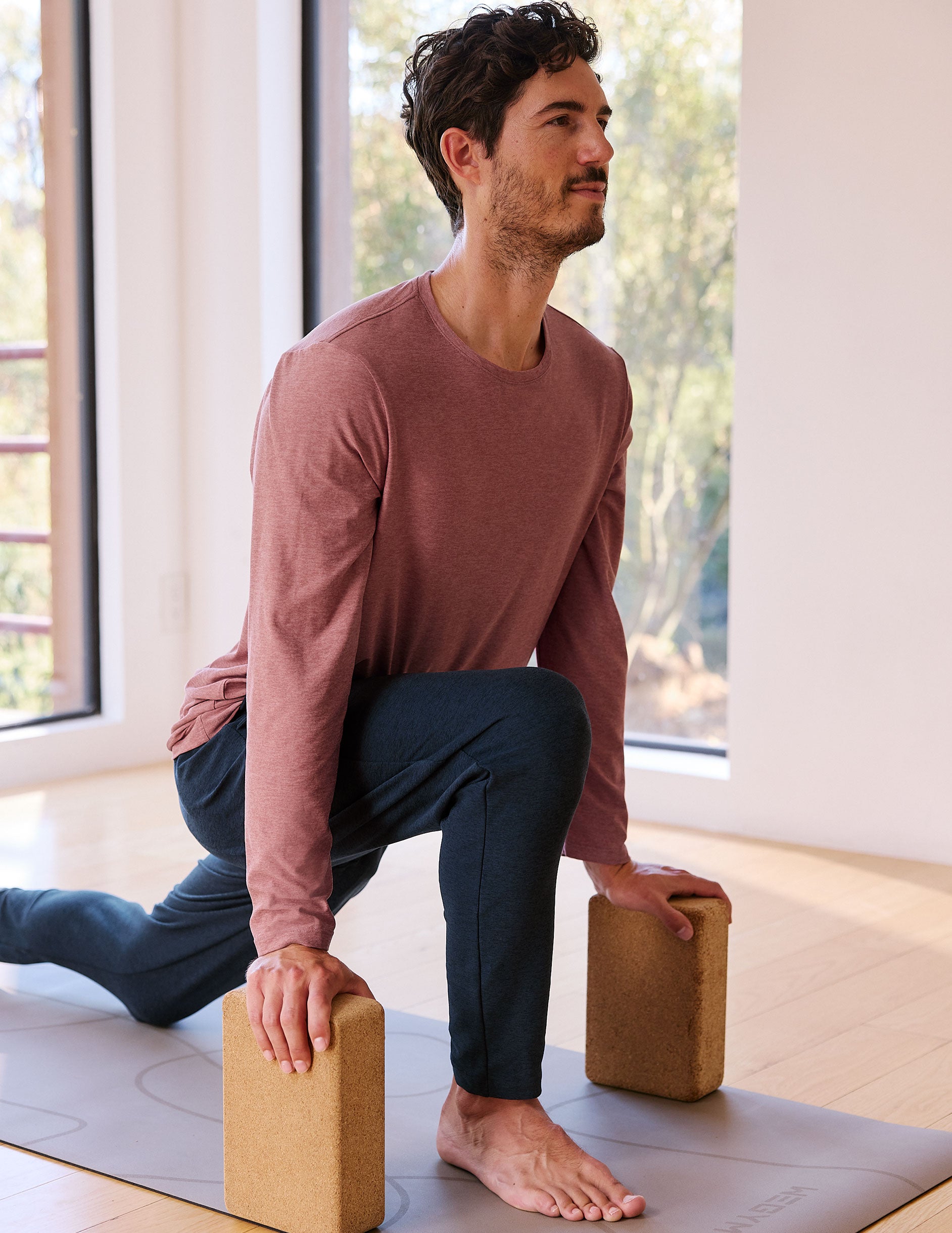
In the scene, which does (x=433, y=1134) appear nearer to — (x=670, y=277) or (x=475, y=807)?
(x=475, y=807)

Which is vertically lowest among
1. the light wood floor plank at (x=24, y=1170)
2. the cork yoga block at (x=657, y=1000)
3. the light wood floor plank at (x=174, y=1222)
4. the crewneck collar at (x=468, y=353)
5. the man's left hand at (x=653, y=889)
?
the light wood floor plank at (x=24, y=1170)

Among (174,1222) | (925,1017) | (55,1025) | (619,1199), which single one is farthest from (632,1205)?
(55,1025)

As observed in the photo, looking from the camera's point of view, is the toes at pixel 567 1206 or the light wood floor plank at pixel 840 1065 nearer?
the toes at pixel 567 1206

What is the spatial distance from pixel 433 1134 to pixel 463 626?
0.52m

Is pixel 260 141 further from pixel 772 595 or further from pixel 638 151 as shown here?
pixel 772 595

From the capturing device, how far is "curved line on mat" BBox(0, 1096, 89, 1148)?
159cm

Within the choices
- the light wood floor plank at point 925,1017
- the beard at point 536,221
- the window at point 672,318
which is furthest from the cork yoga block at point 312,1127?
the window at point 672,318

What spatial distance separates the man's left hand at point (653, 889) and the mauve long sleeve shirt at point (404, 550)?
1.0 inches

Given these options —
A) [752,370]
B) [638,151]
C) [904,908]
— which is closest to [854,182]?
[752,370]

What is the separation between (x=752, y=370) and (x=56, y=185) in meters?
1.73

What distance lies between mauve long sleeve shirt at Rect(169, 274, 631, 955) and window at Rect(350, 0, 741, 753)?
1651 mm

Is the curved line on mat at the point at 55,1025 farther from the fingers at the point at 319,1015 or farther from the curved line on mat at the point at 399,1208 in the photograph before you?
the fingers at the point at 319,1015

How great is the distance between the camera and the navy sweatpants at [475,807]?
4.60ft

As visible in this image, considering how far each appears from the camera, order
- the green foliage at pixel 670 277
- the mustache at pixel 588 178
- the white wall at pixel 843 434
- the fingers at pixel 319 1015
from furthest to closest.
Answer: the green foliage at pixel 670 277, the white wall at pixel 843 434, the mustache at pixel 588 178, the fingers at pixel 319 1015
